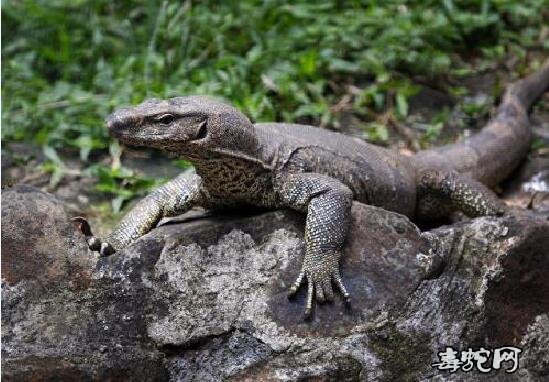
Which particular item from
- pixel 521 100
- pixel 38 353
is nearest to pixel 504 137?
pixel 521 100

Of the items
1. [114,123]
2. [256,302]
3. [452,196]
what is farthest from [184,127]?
[452,196]

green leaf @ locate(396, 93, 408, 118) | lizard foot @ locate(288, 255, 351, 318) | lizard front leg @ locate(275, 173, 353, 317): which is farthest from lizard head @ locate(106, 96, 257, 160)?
green leaf @ locate(396, 93, 408, 118)

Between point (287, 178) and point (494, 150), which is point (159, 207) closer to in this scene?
point (287, 178)

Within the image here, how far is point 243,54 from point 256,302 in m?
5.17

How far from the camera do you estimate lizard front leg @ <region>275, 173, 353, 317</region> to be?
4754 mm

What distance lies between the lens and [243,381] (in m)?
4.43

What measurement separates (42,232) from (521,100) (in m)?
5.62

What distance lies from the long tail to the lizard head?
2.34m

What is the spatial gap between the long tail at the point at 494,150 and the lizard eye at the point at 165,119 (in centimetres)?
275

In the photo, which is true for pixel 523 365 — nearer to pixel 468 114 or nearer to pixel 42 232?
pixel 42 232

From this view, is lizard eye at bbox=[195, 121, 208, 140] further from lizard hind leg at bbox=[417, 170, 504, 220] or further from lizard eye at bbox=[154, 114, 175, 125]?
lizard hind leg at bbox=[417, 170, 504, 220]

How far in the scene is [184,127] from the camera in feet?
15.9

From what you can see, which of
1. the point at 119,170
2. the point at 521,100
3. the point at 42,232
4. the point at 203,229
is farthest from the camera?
the point at 521,100

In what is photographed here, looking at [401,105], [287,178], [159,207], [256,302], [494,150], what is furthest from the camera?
[401,105]
